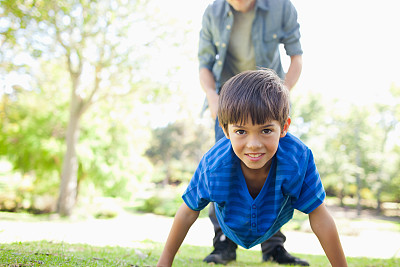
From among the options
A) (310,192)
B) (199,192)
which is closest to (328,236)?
(310,192)

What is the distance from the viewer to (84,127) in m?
15.9

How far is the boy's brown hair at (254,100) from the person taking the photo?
1715mm

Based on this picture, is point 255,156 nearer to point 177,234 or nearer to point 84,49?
point 177,234

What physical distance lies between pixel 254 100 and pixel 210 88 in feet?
4.36

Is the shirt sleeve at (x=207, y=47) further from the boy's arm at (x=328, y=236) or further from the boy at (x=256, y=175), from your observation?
the boy's arm at (x=328, y=236)

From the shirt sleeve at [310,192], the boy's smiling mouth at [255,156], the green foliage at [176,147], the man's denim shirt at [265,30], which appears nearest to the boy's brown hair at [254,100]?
the boy's smiling mouth at [255,156]

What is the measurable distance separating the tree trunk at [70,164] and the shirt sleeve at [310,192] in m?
11.7

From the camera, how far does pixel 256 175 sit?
2.02m

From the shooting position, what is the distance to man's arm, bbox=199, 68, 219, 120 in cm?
279

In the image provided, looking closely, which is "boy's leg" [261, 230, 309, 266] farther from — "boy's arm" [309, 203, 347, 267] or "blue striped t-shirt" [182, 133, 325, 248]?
"boy's arm" [309, 203, 347, 267]

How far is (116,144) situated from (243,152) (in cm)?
1578

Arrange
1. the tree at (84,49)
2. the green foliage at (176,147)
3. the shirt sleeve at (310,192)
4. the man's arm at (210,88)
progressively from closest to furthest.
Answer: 1. the shirt sleeve at (310,192)
2. the man's arm at (210,88)
3. the tree at (84,49)
4. the green foliage at (176,147)

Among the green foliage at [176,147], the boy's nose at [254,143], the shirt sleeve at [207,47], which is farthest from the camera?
the green foliage at [176,147]

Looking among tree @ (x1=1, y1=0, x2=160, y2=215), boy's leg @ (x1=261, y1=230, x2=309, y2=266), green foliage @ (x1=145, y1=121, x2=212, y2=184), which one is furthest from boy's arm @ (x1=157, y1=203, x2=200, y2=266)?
green foliage @ (x1=145, y1=121, x2=212, y2=184)
